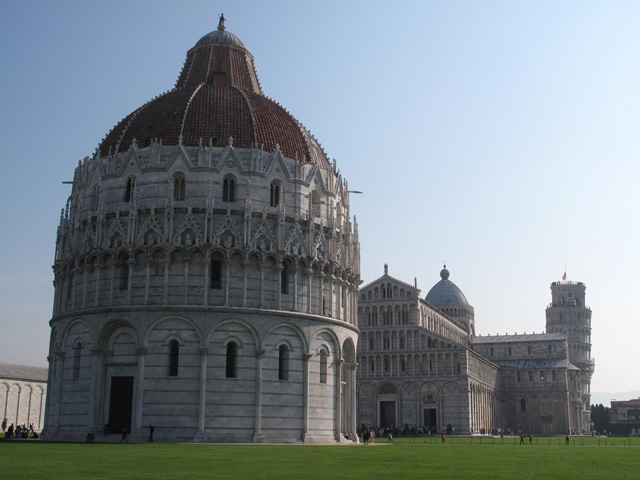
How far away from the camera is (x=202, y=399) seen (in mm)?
47594

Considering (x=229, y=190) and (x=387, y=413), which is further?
(x=387, y=413)

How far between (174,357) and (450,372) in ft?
212

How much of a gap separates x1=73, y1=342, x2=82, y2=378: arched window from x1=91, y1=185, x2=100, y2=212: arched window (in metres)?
9.50

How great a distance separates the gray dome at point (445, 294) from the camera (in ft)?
474

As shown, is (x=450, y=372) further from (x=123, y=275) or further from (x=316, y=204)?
(x=123, y=275)

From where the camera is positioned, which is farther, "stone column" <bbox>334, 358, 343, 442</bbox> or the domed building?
the domed building

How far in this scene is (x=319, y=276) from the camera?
5312 centimetres

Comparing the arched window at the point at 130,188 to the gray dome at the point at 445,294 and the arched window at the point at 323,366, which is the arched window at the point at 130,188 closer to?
the arched window at the point at 323,366

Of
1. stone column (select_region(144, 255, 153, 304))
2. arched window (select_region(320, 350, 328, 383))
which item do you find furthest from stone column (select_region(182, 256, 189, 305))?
arched window (select_region(320, 350, 328, 383))

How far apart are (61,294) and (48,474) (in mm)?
35412

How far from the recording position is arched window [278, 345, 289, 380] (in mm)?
50234

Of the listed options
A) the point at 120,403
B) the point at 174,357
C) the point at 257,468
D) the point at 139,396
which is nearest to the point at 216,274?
the point at 174,357

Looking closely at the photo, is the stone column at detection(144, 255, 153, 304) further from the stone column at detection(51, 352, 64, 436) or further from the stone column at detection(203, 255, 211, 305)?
the stone column at detection(51, 352, 64, 436)

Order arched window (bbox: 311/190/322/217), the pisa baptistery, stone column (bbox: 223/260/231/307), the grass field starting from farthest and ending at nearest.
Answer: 1. arched window (bbox: 311/190/322/217)
2. stone column (bbox: 223/260/231/307)
3. the pisa baptistery
4. the grass field
